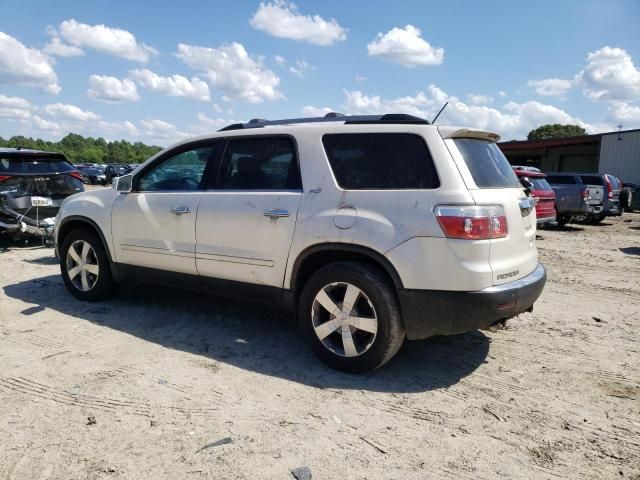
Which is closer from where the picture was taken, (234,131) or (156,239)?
(234,131)

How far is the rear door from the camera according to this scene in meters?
3.25

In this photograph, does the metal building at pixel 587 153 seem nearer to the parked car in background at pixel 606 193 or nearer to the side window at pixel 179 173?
the parked car in background at pixel 606 193

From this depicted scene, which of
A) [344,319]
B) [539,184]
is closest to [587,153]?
[539,184]

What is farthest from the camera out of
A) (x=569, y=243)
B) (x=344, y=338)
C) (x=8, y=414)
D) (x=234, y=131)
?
(x=569, y=243)

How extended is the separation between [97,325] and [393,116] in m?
3.33

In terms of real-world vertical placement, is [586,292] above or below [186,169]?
below

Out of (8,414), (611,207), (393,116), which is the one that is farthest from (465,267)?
(611,207)

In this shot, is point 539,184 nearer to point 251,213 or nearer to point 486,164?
point 486,164

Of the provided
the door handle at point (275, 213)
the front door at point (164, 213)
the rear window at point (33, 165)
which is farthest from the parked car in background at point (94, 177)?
the door handle at point (275, 213)

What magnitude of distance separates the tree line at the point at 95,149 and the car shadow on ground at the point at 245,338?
98.4 m

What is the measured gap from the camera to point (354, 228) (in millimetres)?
3416

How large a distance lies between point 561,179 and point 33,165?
14585 millimetres

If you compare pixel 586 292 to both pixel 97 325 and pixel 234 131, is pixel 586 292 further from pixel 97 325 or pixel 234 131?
pixel 97 325

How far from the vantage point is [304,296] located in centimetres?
368
